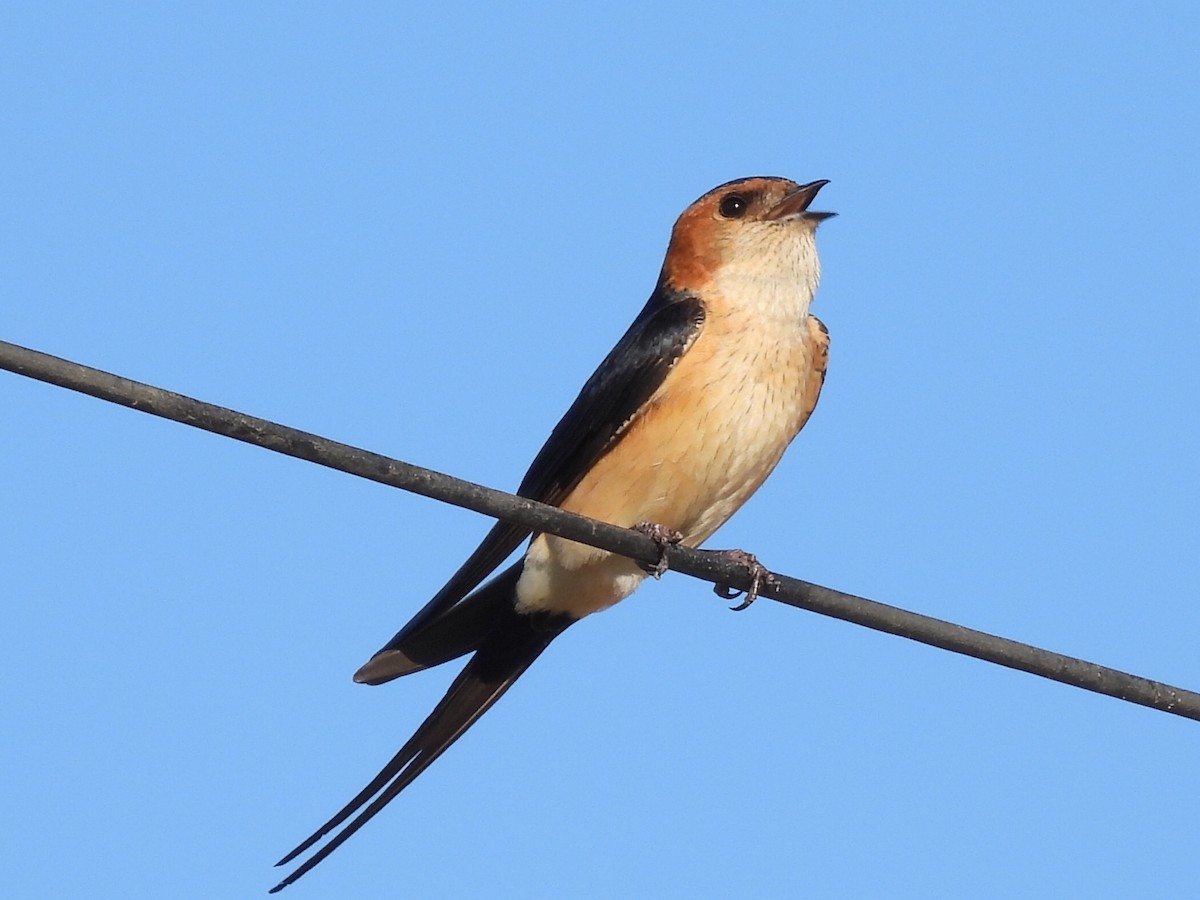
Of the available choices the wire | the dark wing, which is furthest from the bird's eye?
the wire

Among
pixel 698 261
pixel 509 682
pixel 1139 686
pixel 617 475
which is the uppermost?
pixel 698 261

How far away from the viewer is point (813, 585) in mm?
4230

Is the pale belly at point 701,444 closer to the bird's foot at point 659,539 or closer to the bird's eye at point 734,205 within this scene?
Result: the bird's foot at point 659,539

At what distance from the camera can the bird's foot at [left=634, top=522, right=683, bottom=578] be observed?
468 centimetres

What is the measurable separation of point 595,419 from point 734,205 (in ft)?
3.53

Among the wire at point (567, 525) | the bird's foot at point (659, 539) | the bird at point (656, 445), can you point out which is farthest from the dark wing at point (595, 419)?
the wire at point (567, 525)

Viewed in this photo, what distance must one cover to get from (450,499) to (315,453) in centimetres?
33

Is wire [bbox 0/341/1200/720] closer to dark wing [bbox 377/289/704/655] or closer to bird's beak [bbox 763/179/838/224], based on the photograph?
dark wing [bbox 377/289/704/655]

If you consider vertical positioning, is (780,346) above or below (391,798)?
above

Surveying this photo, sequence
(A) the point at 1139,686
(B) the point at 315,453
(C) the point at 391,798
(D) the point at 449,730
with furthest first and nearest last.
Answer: (D) the point at 449,730, (C) the point at 391,798, (A) the point at 1139,686, (B) the point at 315,453

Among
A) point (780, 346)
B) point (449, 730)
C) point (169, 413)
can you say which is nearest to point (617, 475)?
point (780, 346)

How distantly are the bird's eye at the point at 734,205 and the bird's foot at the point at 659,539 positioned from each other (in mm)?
1252

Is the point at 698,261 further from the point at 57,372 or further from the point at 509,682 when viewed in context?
the point at 57,372

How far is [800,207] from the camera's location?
6.39 metres
